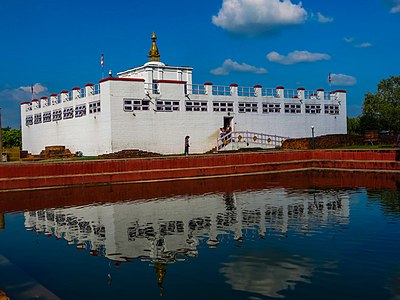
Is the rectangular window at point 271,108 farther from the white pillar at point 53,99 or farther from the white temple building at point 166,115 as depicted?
the white pillar at point 53,99

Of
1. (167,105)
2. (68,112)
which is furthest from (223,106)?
(68,112)

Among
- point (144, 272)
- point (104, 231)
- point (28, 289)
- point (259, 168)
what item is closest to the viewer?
point (28, 289)

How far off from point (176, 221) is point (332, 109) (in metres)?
34.7

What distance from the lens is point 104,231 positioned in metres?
13.2

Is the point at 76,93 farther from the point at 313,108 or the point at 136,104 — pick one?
the point at 313,108

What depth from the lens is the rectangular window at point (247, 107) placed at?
130 feet

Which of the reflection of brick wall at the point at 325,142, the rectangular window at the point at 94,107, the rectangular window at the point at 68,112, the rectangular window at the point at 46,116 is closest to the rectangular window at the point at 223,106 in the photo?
the reflection of brick wall at the point at 325,142

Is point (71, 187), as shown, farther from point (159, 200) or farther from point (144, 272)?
point (144, 272)

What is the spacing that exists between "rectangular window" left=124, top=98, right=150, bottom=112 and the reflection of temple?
15.3 m

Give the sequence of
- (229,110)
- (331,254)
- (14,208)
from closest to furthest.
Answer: (331,254) < (14,208) < (229,110)

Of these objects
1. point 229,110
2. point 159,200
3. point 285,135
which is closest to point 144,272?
point 159,200

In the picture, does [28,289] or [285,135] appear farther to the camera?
[285,135]

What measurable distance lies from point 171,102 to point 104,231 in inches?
903

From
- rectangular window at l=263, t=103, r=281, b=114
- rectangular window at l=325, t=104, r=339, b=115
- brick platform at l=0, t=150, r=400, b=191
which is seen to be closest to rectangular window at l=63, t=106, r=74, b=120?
brick platform at l=0, t=150, r=400, b=191
